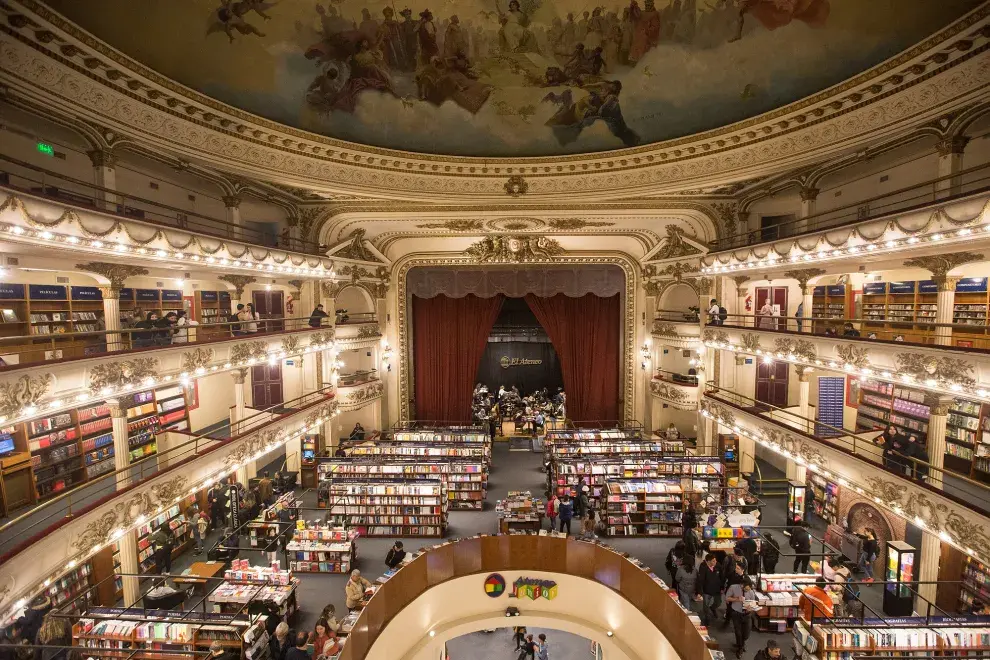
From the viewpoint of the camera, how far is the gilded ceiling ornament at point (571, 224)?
15.8 metres

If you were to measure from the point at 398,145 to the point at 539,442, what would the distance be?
1189 centimetres

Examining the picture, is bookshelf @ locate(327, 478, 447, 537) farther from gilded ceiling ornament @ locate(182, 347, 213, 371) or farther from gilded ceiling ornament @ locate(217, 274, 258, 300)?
gilded ceiling ornament @ locate(217, 274, 258, 300)

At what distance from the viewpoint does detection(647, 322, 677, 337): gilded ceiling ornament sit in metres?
16.0

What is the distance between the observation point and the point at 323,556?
A: 10289 millimetres

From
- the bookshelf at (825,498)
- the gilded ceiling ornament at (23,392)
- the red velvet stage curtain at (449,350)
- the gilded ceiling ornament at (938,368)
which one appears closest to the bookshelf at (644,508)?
the bookshelf at (825,498)

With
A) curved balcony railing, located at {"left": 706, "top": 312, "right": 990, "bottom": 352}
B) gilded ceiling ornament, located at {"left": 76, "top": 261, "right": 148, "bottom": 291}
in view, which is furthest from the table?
curved balcony railing, located at {"left": 706, "top": 312, "right": 990, "bottom": 352}

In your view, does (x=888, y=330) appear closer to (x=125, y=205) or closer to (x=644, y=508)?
(x=644, y=508)

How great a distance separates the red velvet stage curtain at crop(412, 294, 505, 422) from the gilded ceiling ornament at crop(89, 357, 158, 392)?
1198 centimetres

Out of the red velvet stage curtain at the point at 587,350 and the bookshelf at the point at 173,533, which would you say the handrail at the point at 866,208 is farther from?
the bookshelf at the point at 173,533

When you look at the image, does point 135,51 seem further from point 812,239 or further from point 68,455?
point 812,239

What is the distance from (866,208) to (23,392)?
15035 millimetres

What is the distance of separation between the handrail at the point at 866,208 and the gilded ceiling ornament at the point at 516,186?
5.92 metres

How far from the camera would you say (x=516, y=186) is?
542 inches

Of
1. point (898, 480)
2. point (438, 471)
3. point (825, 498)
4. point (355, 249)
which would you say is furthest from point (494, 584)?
point (355, 249)
